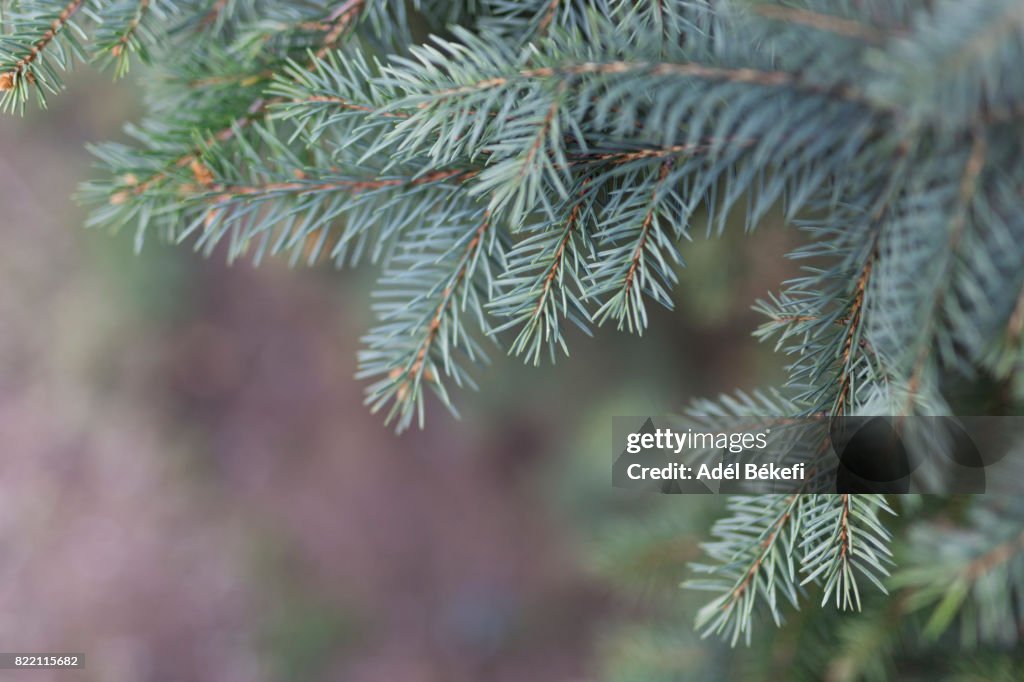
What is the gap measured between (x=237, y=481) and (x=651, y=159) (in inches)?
77.5

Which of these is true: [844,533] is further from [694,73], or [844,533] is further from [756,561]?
[694,73]

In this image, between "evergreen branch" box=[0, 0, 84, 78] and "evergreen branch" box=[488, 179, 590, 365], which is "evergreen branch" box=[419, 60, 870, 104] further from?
"evergreen branch" box=[0, 0, 84, 78]

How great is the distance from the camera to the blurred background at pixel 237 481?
1.80 meters

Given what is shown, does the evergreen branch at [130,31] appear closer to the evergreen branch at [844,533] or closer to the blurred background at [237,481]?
the evergreen branch at [844,533]

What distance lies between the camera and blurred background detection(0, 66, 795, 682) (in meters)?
1.80

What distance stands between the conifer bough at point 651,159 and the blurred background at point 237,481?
106 cm

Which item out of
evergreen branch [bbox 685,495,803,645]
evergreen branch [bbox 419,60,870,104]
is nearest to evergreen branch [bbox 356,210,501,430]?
evergreen branch [bbox 419,60,870,104]

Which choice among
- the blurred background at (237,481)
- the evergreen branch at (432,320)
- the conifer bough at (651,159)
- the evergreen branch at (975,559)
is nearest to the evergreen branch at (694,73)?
the conifer bough at (651,159)

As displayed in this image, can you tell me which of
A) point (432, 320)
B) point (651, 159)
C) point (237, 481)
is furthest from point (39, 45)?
point (237, 481)

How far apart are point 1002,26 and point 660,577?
2.40ft

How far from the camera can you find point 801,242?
0.92 meters

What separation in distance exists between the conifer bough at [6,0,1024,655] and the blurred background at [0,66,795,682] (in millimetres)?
1063

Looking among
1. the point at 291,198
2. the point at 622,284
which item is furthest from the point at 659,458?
the point at 291,198

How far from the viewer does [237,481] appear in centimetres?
206
